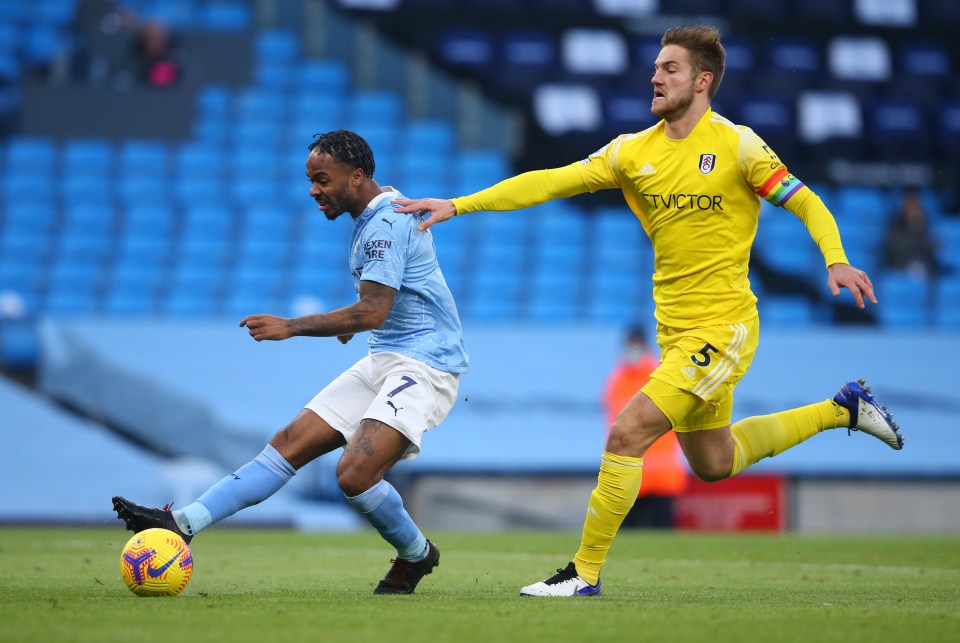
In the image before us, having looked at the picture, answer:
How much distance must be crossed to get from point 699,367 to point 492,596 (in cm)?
142

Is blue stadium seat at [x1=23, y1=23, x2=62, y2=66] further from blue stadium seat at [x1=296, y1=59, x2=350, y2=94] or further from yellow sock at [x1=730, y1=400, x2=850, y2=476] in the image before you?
yellow sock at [x1=730, y1=400, x2=850, y2=476]

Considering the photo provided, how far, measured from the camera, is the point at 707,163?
640 cm

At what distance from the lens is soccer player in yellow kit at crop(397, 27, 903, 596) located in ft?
20.5

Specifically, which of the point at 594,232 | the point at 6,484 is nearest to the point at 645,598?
the point at 6,484

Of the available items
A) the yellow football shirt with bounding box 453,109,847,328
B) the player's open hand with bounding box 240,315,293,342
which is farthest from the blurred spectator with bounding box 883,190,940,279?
the player's open hand with bounding box 240,315,293,342

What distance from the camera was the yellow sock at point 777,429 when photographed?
6887 mm

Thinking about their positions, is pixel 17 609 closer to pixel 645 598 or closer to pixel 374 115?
pixel 645 598

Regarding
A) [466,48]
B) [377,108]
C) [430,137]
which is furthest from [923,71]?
[377,108]

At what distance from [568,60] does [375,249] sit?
51.6ft

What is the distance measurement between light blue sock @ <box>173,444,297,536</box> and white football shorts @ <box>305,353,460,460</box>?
1.04 ft

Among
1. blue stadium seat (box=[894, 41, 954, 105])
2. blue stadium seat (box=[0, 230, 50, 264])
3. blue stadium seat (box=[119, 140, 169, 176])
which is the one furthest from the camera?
blue stadium seat (box=[894, 41, 954, 105])

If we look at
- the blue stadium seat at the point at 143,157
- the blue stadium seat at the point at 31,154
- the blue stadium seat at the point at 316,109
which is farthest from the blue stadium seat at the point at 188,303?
the blue stadium seat at the point at 316,109

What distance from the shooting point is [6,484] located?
14.2 meters

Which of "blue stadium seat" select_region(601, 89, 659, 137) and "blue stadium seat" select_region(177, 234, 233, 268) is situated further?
"blue stadium seat" select_region(601, 89, 659, 137)
